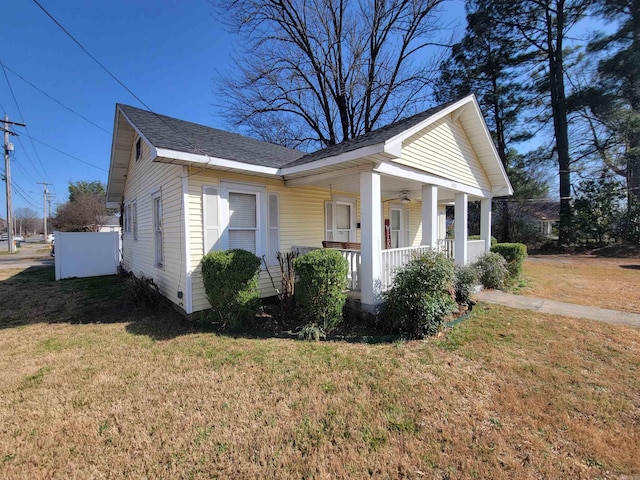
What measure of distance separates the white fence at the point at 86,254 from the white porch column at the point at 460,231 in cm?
1308

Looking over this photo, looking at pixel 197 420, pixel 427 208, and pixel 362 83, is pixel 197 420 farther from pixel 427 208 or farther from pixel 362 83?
pixel 362 83

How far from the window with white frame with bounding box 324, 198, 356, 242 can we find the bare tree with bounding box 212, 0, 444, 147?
443 inches

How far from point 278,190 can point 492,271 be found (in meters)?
6.37

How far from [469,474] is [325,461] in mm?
1072

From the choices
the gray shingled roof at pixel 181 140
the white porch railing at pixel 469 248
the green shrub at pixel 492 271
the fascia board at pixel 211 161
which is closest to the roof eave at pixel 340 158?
the fascia board at pixel 211 161

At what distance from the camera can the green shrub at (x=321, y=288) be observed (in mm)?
4754

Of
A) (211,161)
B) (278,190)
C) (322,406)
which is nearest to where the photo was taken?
(322,406)

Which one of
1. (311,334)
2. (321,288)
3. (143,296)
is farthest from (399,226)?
(143,296)

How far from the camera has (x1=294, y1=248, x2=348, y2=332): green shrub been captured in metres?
4.75

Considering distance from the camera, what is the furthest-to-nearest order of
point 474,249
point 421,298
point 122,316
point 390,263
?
1. point 474,249
2. point 122,316
3. point 390,263
4. point 421,298

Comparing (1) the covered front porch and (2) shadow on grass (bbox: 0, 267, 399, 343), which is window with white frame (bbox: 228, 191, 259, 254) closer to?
(1) the covered front porch

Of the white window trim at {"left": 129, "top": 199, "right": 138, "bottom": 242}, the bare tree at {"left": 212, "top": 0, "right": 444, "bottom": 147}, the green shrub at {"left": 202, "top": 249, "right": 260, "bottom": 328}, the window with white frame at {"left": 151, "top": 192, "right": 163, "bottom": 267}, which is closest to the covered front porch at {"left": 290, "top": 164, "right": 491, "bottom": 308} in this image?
the green shrub at {"left": 202, "top": 249, "right": 260, "bottom": 328}

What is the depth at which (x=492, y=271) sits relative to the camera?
26.2 feet

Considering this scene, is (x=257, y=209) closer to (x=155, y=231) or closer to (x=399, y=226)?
(x=155, y=231)
